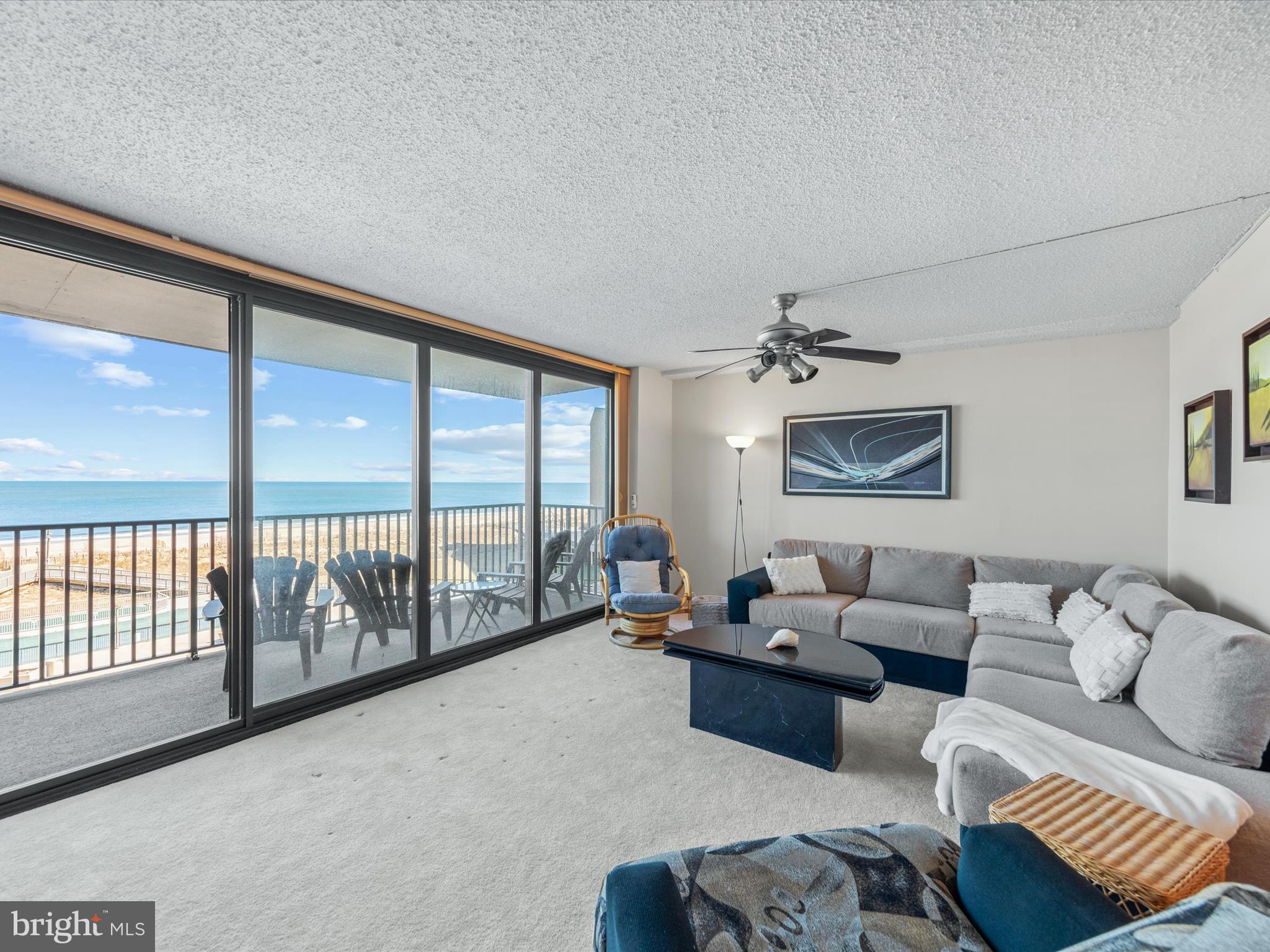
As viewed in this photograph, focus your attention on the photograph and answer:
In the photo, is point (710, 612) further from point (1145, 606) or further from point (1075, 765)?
Result: point (1075, 765)

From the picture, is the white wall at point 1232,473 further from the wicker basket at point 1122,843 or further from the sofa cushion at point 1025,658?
the wicker basket at point 1122,843

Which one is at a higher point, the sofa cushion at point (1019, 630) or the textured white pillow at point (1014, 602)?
the textured white pillow at point (1014, 602)

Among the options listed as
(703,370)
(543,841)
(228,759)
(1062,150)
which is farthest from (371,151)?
(703,370)

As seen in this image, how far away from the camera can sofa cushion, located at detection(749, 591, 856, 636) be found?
3963 mm

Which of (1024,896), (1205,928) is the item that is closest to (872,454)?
(1024,896)

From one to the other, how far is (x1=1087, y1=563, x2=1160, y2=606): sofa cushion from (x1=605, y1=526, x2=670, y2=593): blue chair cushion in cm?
319

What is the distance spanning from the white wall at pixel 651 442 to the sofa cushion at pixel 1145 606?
382 cm

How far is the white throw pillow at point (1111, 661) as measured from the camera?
7.73ft

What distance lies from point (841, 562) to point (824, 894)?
3825 millimetres

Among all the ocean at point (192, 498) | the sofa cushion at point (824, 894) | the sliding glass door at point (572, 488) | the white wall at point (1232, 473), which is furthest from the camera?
the sliding glass door at point (572, 488)

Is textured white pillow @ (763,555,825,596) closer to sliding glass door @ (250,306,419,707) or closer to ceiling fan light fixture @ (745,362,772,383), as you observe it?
ceiling fan light fixture @ (745,362,772,383)

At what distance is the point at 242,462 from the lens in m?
2.90

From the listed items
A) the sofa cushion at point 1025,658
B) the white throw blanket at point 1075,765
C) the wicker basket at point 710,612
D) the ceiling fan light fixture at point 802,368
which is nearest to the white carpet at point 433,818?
the white throw blanket at point 1075,765

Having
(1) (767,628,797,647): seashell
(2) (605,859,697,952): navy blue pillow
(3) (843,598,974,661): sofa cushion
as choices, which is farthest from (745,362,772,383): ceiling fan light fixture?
(2) (605,859,697,952): navy blue pillow
